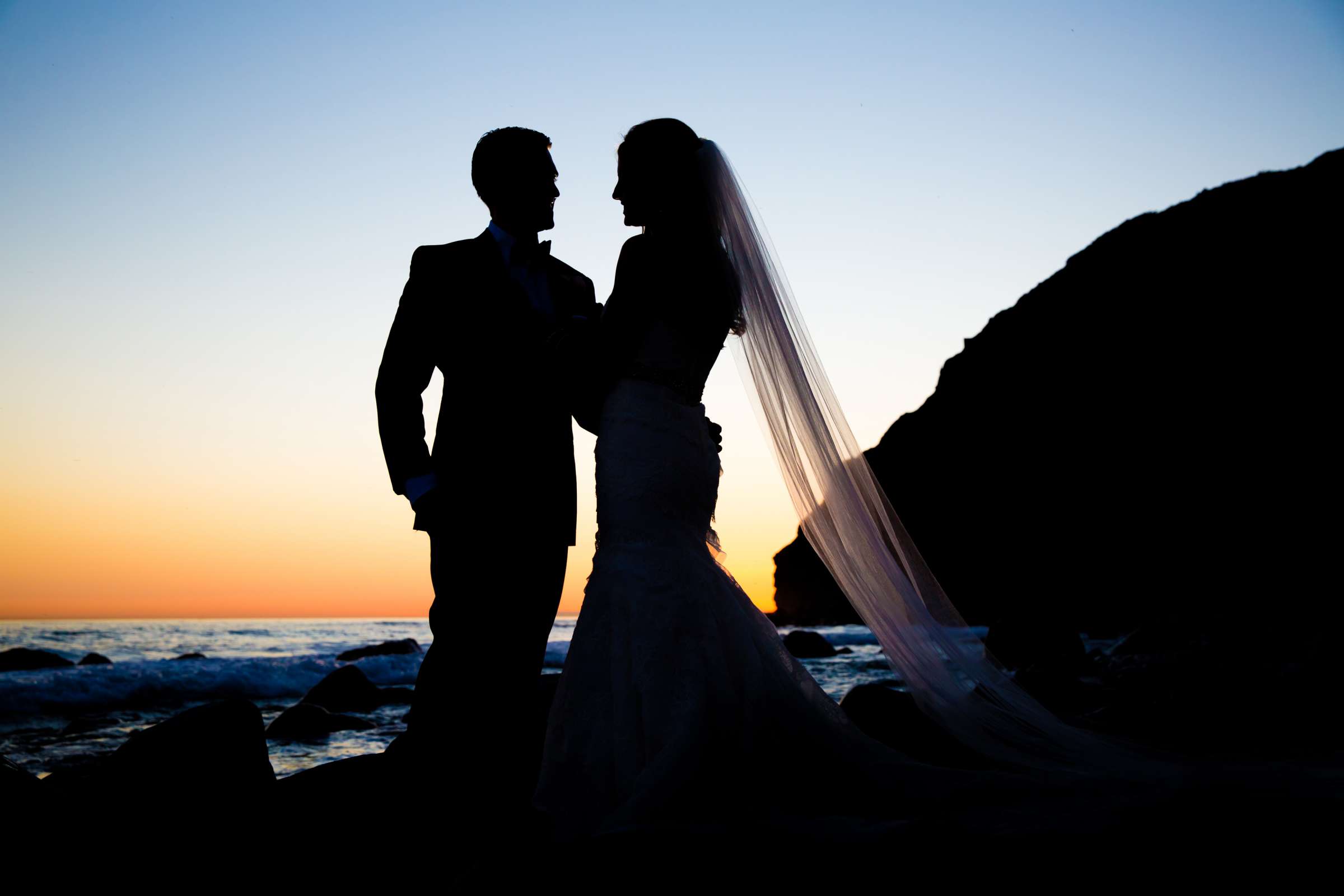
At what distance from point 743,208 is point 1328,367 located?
44098 mm

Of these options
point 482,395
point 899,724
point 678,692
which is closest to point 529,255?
point 482,395

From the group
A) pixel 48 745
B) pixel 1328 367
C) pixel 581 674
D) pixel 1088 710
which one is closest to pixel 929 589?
pixel 581 674

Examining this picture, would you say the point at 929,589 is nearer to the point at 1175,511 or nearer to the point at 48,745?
the point at 48,745

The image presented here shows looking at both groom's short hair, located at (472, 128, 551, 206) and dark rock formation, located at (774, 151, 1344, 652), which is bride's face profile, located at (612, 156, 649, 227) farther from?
dark rock formation, located at (774, 151, 1344, 652)

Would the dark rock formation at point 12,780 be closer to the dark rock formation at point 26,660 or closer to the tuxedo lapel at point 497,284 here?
the tuxedo lapel at point 497,284

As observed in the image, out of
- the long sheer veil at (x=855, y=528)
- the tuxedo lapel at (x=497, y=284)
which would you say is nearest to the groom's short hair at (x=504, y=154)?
the tuxedo lapel at (x=497, y=284)

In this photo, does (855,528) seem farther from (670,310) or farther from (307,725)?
(307,725)

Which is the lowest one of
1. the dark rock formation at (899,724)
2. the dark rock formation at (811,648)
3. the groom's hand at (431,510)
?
the dark rock formation at (811,648)

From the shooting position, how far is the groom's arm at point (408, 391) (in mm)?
3686

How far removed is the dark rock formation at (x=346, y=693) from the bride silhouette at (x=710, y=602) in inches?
373

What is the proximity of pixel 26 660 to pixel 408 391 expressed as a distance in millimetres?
20707

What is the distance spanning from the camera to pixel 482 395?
3.80 metres

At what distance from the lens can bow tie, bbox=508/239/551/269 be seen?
3959 millimetres

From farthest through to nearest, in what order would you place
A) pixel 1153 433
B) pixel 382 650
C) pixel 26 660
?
pixel 1153 433 → pixel 382 650 → pixel 26 660
